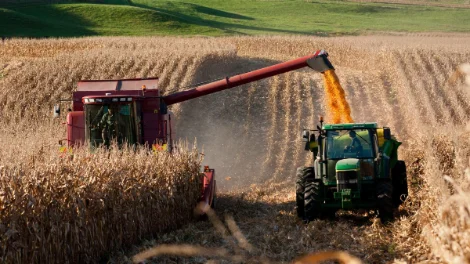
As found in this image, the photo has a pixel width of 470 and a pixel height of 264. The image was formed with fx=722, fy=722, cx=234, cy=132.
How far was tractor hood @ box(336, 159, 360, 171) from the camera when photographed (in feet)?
38.3

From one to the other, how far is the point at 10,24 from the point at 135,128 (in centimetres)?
4322

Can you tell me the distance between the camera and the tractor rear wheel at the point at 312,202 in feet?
38.8

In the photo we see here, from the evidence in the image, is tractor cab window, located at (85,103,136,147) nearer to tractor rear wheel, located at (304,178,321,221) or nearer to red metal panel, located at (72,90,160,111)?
red metal panel, located at (72,90,160,111)

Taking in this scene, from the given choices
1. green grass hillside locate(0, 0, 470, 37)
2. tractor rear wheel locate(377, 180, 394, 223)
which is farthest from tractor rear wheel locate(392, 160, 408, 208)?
green grass hillside locate(0, 0, 470, 37)

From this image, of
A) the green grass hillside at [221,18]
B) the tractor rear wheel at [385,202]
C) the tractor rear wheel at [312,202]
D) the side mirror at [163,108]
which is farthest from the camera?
the green grass hillside at [221,18]

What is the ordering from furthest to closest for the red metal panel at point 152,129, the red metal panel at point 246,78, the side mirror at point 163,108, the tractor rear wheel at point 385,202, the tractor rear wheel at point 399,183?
the side mirror at point 163,108 < the red metal panel at point 246,78 < the red metal panel at point 152,129 < the tractor rear wheel at point 399,183 < the tractor rear wheel at point 385,202

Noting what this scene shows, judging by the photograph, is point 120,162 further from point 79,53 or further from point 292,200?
point 79,53

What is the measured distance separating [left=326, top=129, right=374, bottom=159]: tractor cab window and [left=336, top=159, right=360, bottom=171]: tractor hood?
397 mm

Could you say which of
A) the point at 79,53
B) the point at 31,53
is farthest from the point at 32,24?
the point at 79,53

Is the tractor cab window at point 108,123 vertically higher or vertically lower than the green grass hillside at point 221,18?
lower

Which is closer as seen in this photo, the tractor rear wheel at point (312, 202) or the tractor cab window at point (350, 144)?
the tractor rear wheel at point (312, 202)

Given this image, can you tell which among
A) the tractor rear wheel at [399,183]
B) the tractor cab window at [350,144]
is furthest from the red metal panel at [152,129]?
the tractor rear wheel at [399,183]

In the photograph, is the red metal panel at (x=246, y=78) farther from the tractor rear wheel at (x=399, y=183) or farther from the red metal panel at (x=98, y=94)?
the tractor rear wheel at (x=399, y=183)

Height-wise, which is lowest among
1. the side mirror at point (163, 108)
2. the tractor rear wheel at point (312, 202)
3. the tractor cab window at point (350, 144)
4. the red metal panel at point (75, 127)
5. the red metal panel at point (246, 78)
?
the tractor rear wheel at point (312, 202)
